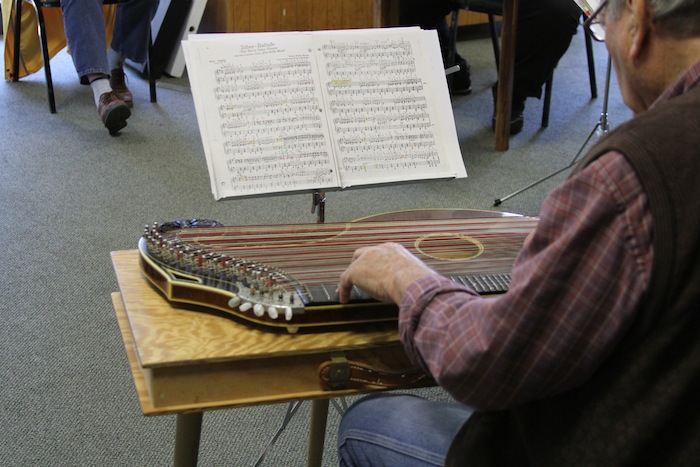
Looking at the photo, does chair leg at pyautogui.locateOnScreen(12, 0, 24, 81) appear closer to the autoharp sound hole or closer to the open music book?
the open music book

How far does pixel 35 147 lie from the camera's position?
11.0 ft

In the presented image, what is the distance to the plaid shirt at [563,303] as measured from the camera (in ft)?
2.45

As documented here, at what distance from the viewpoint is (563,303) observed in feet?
2.56

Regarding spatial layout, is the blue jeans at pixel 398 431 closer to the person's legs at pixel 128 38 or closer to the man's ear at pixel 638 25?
the man's ear at pixel 638 25

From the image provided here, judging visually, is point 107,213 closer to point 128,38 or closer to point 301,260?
point 128,38

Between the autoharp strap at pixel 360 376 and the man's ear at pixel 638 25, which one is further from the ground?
the man's ear at pixel 638 25

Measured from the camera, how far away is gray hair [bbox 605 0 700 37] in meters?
0.82

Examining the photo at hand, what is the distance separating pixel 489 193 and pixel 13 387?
6.36ft

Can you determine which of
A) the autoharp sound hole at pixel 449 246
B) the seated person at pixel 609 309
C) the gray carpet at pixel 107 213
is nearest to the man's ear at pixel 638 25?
the seated person at pixel 609 309

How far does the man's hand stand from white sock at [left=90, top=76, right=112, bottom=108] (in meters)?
2.80

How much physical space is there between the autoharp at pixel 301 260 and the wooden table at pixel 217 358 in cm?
2

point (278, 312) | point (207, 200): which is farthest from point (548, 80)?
point (278, 312)

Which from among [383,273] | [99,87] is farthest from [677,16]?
[99,87]

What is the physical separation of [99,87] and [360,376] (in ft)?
9.52
